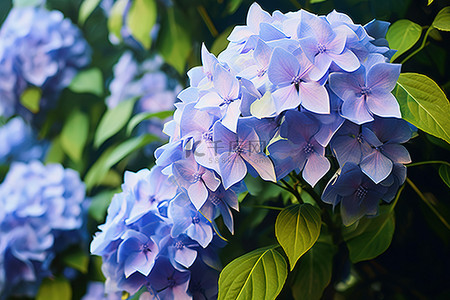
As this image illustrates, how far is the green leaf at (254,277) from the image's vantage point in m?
0.48

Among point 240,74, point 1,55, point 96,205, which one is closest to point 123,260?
point 240,74

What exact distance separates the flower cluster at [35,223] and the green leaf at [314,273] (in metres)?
0.52

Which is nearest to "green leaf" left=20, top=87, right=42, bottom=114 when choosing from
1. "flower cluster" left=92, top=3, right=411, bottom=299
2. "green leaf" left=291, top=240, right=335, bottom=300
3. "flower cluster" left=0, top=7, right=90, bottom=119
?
"flower cluster" left=0, top=7, right=90, bottom=119

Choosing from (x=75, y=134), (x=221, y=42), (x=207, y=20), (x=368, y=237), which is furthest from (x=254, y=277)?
(x=75, y=134)

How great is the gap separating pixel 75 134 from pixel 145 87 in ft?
0.70

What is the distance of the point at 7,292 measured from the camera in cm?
87

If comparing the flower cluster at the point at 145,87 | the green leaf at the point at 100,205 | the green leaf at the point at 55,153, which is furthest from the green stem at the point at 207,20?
the green leaf at the point at 55,153

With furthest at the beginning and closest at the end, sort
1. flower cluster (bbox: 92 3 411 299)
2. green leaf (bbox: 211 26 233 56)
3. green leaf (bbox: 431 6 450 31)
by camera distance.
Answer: green leaf (bbox: 211 26 233 56) → green leaf (bbox: 431 6 450 31) → flower cluster (bbox: 92 3 411 299)

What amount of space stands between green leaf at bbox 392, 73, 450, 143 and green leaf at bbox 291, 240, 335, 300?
0.23m

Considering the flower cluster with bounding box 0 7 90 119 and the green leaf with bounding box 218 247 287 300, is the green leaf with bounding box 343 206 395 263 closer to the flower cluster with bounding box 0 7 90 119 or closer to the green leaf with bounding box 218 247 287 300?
the green leaf with bounding box 218 247 287 300

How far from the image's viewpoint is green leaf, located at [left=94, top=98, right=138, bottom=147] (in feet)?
2.98

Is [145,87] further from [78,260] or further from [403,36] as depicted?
[403,36]

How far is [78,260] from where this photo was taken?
A: 0.91 m

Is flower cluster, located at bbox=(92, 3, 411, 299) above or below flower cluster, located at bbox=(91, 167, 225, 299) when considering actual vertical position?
above
